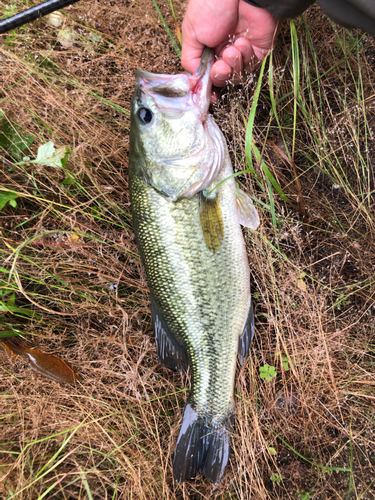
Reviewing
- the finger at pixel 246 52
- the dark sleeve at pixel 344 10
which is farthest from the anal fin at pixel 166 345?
the dark sleeve at pixel 344 10

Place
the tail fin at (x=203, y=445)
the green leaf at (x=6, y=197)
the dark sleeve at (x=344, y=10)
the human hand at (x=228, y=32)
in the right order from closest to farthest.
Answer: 1. the dark sleeve at (x=344, y=10)
2. the human hand at (x=228, y=32)
3. the tail fin at (x=203, y=445)
4. the green leaf at (x=6, y=197)

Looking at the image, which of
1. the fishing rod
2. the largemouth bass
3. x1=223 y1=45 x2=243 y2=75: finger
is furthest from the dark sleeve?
the fishing rod

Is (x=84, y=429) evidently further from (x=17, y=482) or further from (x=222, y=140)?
(x=222, y=140)

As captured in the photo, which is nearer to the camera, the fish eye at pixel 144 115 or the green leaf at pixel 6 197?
the fish eye at pixel 144 115

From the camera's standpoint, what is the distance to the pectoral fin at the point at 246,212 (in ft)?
5.92

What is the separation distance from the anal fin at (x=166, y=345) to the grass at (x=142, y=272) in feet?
1.04

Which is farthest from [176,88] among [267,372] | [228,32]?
[267,372]

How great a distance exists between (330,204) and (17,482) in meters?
2.74

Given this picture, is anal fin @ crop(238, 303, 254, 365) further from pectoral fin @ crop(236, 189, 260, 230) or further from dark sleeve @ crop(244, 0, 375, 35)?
dark sleeve @ crop(244, 0, 375, 35)

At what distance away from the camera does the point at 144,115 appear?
1.62m

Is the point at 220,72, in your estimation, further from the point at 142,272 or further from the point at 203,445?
the point at 203,445

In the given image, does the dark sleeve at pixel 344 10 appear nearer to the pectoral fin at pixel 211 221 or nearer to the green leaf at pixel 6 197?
the pectoral fin at pixel 211 221

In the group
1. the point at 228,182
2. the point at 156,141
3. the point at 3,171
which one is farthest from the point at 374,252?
the point at 3,171

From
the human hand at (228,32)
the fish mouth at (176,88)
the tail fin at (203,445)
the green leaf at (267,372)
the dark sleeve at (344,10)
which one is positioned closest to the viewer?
the dark sleeve at (344,10)
